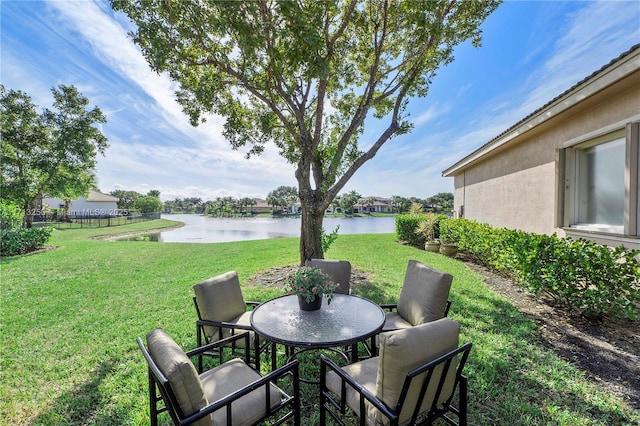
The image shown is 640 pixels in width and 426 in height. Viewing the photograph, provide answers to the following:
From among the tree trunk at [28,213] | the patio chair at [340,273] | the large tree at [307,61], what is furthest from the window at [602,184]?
the tree trunk at [28,213]

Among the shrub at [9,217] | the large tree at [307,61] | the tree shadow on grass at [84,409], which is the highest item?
the large tree at [307,61]

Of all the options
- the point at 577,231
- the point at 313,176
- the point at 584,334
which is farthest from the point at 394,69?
the point at 584,334

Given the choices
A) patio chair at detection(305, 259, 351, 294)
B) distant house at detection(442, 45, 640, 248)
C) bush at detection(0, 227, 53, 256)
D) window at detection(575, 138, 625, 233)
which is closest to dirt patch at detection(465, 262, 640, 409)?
distant house at detection(442, 45, 640, 248)

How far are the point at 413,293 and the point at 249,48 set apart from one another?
408cm

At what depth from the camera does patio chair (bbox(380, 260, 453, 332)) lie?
2.67 metres

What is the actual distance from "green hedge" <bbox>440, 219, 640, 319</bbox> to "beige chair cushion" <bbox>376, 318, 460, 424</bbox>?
10.9 ft

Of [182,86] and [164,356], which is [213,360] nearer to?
[164,356]

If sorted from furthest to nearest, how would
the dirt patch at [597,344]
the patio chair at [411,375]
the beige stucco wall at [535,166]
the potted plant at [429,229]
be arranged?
the potted plant at [429,229] → the beige stucco wall at [535,166] → the dirt patch at [597,344] → the patio chair at [411,375]

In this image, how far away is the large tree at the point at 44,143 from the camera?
1166 cm

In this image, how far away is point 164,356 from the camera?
1388 millimetres

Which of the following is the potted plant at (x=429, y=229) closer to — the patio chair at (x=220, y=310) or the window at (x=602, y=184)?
the window at (x=602, y=184)

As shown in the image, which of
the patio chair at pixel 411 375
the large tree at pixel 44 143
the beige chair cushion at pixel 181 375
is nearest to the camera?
the beige chair cushion at pixel 181 375

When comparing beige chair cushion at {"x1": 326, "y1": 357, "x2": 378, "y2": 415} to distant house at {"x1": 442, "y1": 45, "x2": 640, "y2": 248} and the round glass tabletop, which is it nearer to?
the round glass tabletop

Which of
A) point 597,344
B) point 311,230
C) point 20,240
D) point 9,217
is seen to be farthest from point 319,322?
point 9,217
